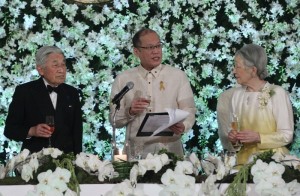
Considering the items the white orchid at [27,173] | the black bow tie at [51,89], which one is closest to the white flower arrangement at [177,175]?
the white orchid at [27,173]

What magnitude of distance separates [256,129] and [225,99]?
0.50 meters

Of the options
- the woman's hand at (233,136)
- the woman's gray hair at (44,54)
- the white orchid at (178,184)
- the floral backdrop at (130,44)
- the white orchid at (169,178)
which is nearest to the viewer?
the white orchid at (178,184)

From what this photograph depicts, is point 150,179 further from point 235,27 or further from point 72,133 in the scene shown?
point 235,27

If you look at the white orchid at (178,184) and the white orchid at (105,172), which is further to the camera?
the white orchid at (105,172)

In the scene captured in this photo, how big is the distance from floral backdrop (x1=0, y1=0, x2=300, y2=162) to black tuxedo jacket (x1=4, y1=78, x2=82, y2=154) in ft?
3.29

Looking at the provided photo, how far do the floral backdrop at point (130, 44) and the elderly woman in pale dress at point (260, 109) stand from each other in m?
1.44

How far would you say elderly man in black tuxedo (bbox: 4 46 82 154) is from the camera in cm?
504

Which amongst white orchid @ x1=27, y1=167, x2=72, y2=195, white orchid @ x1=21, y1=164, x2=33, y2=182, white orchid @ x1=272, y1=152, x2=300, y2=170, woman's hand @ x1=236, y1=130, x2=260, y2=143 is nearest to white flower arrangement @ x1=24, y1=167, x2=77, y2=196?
white orchid @ x1=27, y1=167, x2=72, y2=195

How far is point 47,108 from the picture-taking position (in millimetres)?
5117

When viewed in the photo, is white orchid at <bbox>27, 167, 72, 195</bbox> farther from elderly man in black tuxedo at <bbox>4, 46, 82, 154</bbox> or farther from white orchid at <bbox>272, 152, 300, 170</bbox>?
elderly man in black tuxedo at <bbox>4, 46, 82, 154</bbox>

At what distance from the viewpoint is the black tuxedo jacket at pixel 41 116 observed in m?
5.03

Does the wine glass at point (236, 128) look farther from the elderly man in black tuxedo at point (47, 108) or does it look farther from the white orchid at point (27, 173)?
the white orchid at point (27, 173)

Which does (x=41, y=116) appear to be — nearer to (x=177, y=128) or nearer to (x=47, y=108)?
(x=47, y=108)

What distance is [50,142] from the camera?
485 cm
